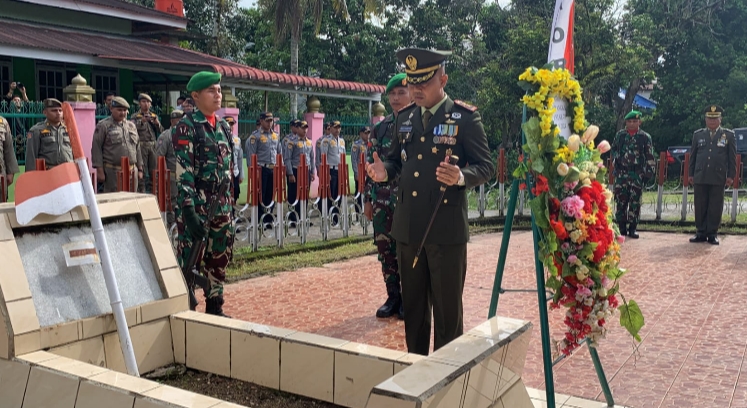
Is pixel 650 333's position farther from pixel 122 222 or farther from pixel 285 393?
pixel 122 222

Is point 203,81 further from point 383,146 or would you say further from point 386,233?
point 386,233

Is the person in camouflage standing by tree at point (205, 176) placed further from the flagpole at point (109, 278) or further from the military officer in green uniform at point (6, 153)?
the military officer in green uniform at point (6, 153)

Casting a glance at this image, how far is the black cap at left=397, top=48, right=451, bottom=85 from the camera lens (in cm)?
364

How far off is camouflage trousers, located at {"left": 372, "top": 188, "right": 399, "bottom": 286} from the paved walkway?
0.40 m

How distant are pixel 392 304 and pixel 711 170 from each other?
21.4 ft

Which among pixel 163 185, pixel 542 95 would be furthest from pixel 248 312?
pixel 542 95

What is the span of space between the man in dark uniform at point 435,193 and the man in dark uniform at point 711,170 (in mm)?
7533

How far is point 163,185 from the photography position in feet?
23.8

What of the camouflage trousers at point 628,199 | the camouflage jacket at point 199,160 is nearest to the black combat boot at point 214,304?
the camouflage jacket at point 199,160

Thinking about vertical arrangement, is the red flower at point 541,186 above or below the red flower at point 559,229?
above

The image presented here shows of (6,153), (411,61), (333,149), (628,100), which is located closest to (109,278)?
(411,61)

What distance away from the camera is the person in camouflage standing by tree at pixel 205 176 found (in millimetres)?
4895

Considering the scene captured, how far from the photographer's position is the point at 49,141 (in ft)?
28.9

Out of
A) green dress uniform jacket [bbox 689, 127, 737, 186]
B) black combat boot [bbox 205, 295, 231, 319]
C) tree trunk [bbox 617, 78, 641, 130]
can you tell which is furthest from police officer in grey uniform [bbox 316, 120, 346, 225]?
tree trunk [bbox 617, 78, 641, 130]
